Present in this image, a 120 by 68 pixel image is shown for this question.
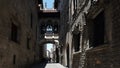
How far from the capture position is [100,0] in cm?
608

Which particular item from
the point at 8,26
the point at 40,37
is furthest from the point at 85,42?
the point at 40,37

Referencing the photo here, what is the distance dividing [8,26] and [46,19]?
17938mm

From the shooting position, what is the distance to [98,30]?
24.0ft

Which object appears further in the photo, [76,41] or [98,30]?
[76,41]

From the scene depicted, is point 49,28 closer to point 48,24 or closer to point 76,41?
point 48,24

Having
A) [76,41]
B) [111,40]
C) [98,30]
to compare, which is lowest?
[76,41]

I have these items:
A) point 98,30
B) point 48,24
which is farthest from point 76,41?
point 48,24

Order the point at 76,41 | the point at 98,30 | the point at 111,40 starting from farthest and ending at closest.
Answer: the point at 76,41, the point at 98,30, the point at 111,40

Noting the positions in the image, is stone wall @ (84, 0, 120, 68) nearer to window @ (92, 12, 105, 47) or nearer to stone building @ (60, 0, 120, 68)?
stone building @ (60, 0, 120, 68)

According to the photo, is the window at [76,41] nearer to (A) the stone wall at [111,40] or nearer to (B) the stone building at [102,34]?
(B) the stone building at [102,34]

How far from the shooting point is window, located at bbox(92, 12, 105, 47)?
673cm

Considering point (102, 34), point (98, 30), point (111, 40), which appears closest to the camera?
point (111, 40)

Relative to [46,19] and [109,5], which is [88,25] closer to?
[109,5]

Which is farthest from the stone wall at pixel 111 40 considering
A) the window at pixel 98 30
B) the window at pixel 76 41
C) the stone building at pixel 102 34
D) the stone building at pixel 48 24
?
the stone building at pixel 48 24
